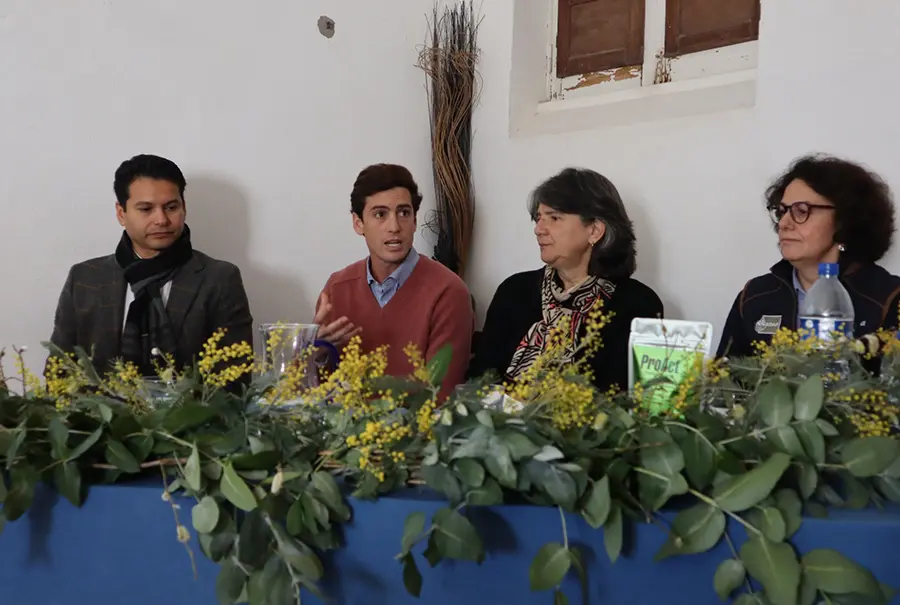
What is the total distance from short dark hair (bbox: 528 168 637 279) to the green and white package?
1.39m

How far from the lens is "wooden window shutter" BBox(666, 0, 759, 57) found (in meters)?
2.66

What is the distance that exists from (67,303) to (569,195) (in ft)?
5.09

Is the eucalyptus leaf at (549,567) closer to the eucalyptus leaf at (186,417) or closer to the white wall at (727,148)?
the eucalyptus leaf at (186,417)

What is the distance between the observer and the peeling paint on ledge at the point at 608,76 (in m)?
2.99

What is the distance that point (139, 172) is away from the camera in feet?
7.69

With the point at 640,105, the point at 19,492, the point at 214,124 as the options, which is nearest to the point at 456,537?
the point at 19,492

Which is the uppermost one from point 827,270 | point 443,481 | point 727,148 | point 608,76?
point 608,76

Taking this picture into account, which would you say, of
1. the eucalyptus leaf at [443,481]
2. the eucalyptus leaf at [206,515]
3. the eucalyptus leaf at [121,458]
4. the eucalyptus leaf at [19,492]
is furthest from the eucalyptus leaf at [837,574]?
the eucalyptus leaf at [19,492]

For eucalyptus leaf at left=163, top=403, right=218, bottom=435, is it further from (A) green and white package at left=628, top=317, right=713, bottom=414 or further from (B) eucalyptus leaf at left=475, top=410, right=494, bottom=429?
(A) green and white package at left=628, top=317, right=713, bottom=414

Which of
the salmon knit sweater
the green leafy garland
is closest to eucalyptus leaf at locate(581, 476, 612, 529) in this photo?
the green leafy garland

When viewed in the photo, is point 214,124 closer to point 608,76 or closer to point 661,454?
point 608,76

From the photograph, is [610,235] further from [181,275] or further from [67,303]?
[67,303]

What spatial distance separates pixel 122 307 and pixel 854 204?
6.86 feet

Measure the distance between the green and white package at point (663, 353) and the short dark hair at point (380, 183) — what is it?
1615 mm
